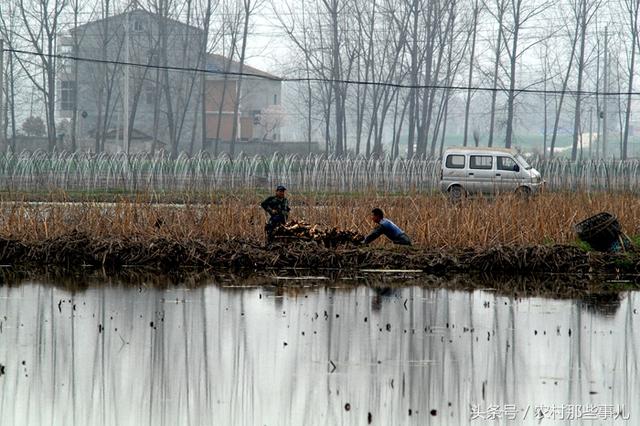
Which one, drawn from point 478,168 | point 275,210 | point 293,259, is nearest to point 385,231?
point 293,259

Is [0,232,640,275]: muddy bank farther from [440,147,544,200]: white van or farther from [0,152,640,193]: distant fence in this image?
[440,147,544,200]: white van

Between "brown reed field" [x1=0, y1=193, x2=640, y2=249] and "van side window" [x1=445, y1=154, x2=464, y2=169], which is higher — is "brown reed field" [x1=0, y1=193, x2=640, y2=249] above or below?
below

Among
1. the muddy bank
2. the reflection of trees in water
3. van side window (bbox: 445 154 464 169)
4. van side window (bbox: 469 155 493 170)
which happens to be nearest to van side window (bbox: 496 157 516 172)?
van side window (bbox: 469 155 493 170)

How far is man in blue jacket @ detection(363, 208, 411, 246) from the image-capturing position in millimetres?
16953

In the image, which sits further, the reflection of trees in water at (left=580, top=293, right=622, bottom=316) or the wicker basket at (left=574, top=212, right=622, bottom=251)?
the wicker basket at (left=574, top=212, right=622, bottom=251)

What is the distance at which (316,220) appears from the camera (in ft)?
62.3

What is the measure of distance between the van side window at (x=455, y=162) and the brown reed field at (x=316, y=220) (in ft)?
41.9

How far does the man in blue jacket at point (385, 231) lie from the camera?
1695 cm

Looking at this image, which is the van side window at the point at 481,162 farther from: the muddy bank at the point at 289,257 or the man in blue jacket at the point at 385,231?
the man in blue jacket at the point at 385,231

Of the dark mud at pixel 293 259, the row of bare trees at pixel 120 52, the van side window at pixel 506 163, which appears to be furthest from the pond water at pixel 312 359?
the row of bare trees at pixel 120 52

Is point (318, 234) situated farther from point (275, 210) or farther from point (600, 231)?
point (600, 231)

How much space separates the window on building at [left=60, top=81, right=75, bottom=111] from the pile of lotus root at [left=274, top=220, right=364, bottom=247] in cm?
5376

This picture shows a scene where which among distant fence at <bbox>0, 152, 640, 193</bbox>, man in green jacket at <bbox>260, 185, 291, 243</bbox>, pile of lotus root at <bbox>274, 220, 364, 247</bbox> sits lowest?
pile of lotus root at <bbox>274, 220, 364, 247</bbox>

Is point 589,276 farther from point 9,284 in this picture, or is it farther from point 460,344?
point 9,284
